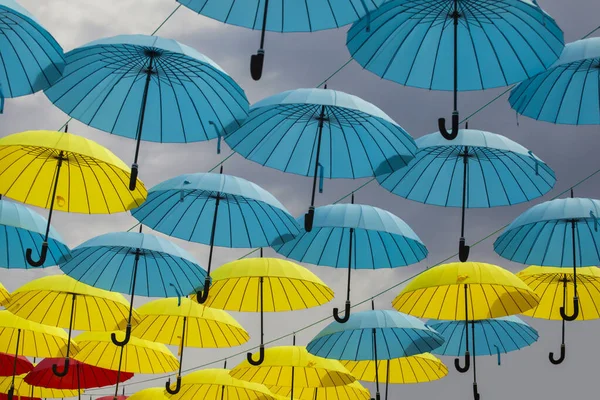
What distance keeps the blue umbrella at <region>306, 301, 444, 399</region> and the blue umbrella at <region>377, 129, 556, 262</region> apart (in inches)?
86.4

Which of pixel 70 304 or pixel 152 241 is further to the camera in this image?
pixel 70 304

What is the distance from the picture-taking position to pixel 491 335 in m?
10.5

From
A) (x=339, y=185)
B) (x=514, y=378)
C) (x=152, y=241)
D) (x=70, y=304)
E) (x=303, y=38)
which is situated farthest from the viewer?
(x=514, y=378)

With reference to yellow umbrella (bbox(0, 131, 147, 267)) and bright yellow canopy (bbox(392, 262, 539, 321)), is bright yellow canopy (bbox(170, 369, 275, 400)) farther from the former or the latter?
yellow umbrella (bbox(0, 131, 147, 267))

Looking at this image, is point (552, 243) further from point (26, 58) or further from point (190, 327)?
point (26, 58)

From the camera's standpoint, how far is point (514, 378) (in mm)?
14172

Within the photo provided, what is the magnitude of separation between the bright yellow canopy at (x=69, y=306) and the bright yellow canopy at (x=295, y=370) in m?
1.73

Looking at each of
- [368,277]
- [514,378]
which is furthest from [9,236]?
[514,378]

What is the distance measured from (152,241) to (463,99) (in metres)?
5.17

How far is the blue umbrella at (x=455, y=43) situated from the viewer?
5547mm

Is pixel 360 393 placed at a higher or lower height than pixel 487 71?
lower

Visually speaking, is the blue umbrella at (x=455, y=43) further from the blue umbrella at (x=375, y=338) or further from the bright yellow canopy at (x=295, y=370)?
the bright yellow canopy at (x=295, y=370)

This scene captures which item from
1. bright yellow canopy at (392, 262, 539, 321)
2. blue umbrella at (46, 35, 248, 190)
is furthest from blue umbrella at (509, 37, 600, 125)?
blue umbrella at (46, 35, 248, 190)

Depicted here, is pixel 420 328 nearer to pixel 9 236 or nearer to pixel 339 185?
pixel 339 185
